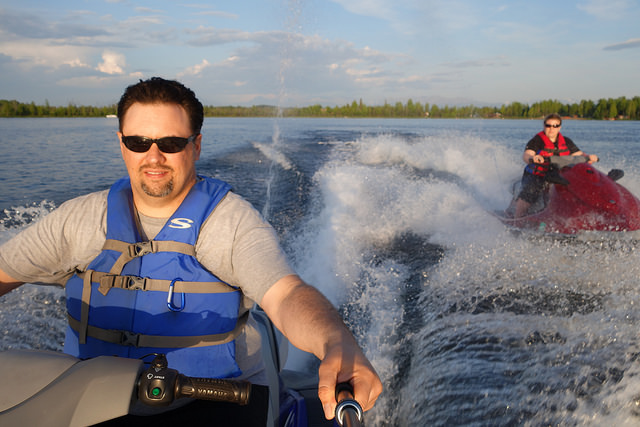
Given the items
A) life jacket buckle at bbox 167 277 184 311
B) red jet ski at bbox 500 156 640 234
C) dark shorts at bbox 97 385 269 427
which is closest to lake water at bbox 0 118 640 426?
red jet ski at bbox 500 156 640 234

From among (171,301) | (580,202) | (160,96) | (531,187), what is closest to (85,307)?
(171,301)

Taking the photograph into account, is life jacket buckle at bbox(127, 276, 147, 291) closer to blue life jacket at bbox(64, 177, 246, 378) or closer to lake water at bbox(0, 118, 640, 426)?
blue life jacket at bbox(64, 177, 246, 378)

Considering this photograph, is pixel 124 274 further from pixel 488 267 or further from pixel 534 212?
pixel 534 212

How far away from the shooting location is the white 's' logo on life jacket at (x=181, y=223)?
5.67ft

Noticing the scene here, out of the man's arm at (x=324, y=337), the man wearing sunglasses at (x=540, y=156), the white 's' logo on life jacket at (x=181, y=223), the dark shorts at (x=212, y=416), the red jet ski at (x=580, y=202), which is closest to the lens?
the man's arm at (x=324, y=337)

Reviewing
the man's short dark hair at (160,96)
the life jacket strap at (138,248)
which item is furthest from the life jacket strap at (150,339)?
the man's short dark hair at (160,96)

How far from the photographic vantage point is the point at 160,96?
1793 mm

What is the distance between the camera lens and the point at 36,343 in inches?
127

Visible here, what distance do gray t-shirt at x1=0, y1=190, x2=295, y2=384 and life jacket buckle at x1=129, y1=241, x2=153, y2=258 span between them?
179 mm

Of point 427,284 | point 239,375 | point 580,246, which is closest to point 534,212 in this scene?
point 580,246

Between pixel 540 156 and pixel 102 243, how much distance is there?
5.98 meters

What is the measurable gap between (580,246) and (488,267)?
1566mm

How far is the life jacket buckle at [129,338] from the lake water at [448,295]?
1612 mm

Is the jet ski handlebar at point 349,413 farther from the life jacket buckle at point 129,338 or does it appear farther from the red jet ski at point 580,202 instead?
the red jet ski at point 580,202
